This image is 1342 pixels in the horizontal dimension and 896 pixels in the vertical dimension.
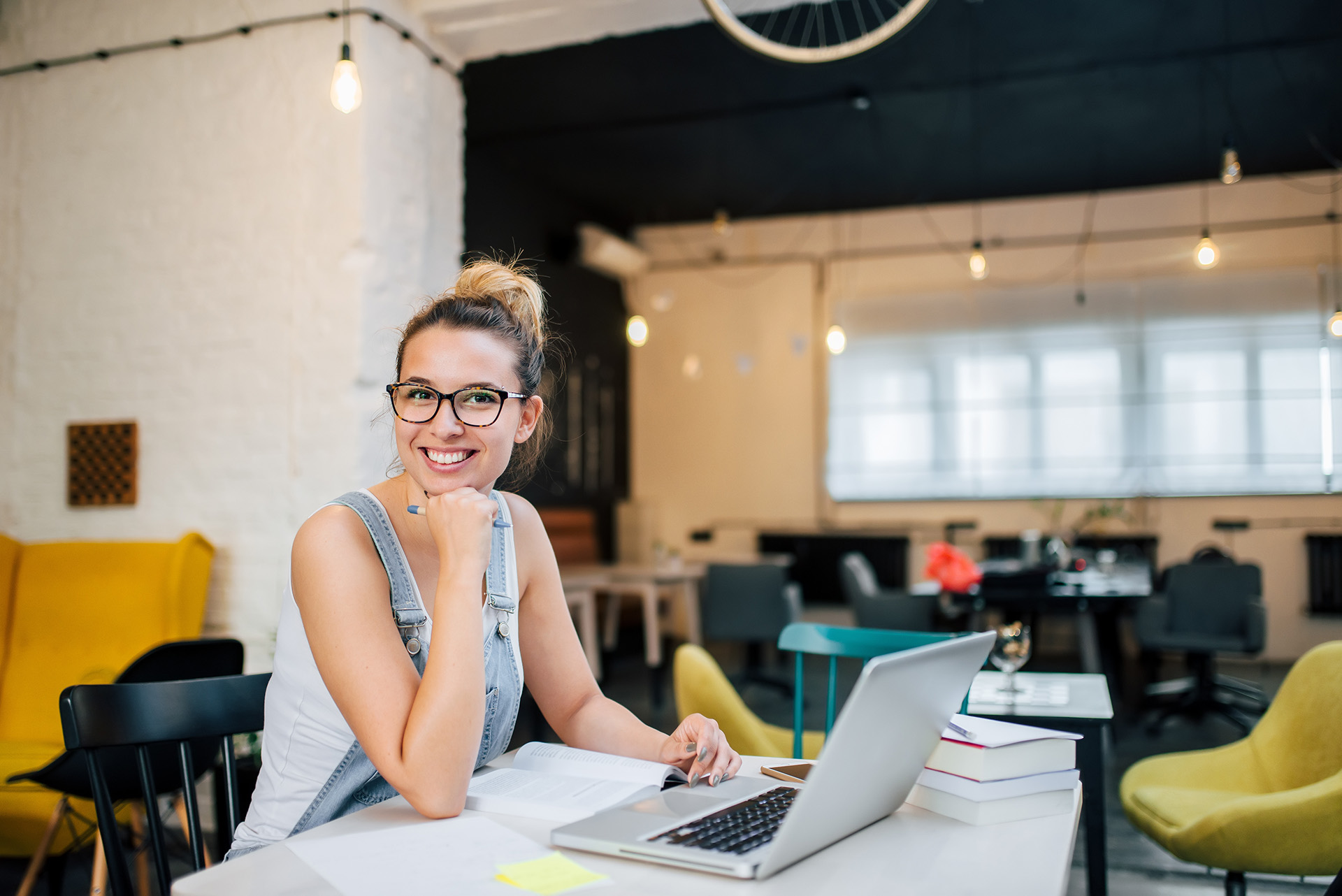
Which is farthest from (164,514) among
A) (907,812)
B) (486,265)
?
(907,812)

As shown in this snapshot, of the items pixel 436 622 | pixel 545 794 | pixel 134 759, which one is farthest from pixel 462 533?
pixel 134 759

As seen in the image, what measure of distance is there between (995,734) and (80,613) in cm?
336

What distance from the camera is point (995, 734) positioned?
1.33 meters

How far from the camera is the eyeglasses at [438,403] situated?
59.3 inches

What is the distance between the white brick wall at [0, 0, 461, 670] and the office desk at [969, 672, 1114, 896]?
2341 millimetres

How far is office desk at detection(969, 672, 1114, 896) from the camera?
2.29 m

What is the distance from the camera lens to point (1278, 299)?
304 inches

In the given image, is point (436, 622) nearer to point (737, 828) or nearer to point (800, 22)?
point (737, 828)

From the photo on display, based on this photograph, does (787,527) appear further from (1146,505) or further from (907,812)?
(907,812)

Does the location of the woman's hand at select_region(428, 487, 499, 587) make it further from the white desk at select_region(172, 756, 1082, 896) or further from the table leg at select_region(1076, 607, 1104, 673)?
the table leg at select_region(1076, 607, 1104, 673)

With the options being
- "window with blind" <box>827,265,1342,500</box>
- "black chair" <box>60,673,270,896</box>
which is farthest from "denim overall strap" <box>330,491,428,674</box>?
"window with blind" <box>827,265,1342,500</box>

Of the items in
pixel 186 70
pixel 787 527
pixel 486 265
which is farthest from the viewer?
pixel 787 527

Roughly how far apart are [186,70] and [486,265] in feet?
9.74

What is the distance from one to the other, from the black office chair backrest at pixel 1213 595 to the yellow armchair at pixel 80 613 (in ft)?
16.7
